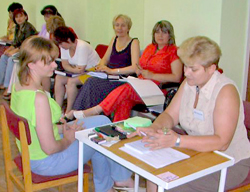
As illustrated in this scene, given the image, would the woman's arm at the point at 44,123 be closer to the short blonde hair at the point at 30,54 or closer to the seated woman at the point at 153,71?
the short blonde hair at the point at 30,54

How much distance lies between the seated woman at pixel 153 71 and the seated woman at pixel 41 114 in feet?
3.64

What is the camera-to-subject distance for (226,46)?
10.8ft

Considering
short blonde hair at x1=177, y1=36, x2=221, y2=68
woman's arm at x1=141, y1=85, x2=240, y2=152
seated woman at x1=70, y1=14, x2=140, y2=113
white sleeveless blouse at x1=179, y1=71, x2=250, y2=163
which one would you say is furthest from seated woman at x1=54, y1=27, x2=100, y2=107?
woman's arm at x1=141, y1=85, x2=240, y2=152

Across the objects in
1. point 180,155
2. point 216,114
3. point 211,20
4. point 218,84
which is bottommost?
point 180,155

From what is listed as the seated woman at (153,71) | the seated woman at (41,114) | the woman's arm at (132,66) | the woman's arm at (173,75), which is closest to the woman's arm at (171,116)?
the seated woman at (41,114)

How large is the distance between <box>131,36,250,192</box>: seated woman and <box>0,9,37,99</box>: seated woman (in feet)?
12.4

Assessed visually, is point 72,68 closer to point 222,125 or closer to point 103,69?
point 103,69

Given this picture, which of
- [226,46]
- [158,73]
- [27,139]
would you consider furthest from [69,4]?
[27,139]

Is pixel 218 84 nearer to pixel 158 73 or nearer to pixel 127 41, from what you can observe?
pixel 158 73

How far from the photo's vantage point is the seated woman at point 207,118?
1604 millimetres

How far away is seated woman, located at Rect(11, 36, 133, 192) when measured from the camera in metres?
1.76

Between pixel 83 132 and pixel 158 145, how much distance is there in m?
0.44

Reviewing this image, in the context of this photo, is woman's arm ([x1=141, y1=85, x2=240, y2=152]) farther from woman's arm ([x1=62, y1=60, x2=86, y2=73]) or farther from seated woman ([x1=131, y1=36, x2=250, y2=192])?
woman's arm ([x1=62, y1=60, x2=86, y2=73])

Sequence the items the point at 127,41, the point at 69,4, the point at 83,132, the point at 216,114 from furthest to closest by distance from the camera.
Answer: the point at 69,4 → the point at 127,41 → the point at 83,132 → the point at 216,114
